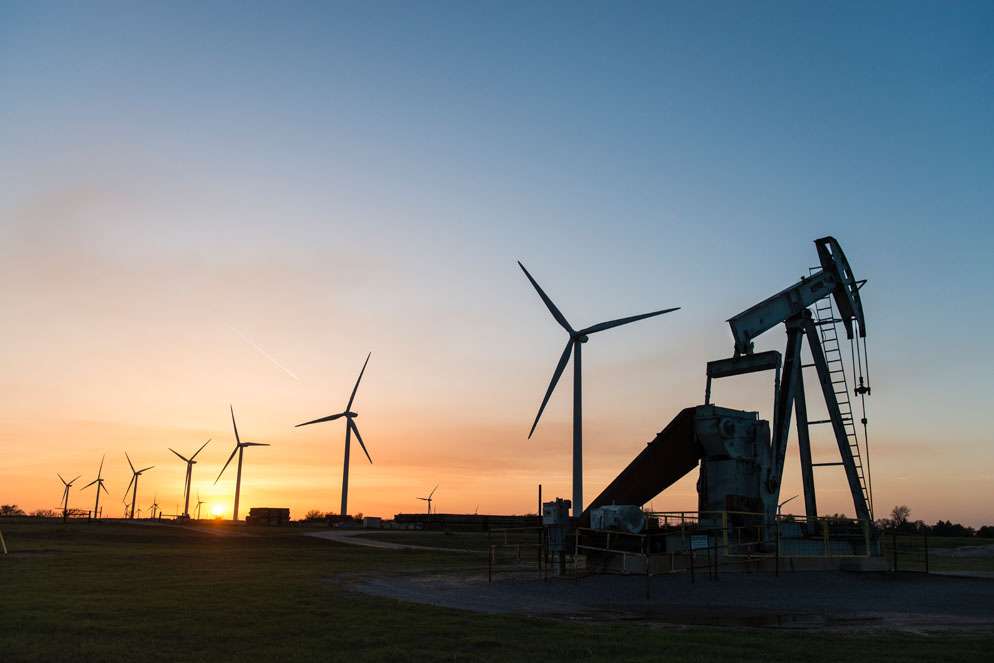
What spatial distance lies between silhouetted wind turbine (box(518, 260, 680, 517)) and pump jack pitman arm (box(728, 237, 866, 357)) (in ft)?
30.6

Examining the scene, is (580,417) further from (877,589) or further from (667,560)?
(877,589)

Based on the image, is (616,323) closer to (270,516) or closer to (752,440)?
(752,440)

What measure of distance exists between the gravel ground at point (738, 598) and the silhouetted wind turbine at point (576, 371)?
10206 millimetres

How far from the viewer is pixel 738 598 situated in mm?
21406

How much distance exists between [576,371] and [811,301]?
39.8ft

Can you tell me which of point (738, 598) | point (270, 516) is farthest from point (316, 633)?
point (270, 516)

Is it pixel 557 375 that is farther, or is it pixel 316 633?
pixel 557 375

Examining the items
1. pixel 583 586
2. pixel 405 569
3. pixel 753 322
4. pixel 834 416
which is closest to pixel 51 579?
pixel 405 569

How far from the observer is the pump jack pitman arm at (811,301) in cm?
3114

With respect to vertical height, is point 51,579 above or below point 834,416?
below

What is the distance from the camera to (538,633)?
46.5ft

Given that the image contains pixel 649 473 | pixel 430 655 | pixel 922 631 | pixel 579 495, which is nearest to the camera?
pixel 430 655

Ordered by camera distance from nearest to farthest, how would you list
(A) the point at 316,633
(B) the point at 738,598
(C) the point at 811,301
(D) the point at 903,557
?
1. (A) the point at 316,633
2. (B) the point at 738,598
3. (C) the point at 811,301
4. (D) the point at 903,557

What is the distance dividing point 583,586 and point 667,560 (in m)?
4.57
